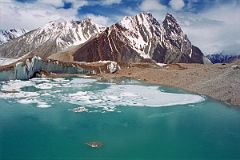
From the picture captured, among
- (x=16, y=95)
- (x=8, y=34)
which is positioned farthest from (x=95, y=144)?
(x=8, y=34)

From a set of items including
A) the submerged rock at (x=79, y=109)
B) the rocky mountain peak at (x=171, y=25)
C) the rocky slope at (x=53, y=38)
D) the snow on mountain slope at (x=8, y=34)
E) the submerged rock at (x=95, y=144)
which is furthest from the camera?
the snow on mountain slope at (x=8, y=34)

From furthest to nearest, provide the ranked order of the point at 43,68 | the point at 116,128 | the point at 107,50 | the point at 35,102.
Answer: the point at 107,50 < the point at 43,68 < the point at 35,102 < the point at 116,128

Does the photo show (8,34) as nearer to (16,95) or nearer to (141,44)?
(141,44)

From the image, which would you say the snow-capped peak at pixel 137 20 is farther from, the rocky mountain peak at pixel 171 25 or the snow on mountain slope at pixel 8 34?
the snow on mountain slope at pixel 8 34

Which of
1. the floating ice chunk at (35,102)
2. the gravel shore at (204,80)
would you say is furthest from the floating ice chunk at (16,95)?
the gravel shore at (204,80)

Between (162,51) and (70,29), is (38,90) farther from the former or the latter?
(70,29)

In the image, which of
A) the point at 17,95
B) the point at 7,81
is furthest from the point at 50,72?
the point at 17,95

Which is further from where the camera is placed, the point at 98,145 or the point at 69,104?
the point at 69,104
